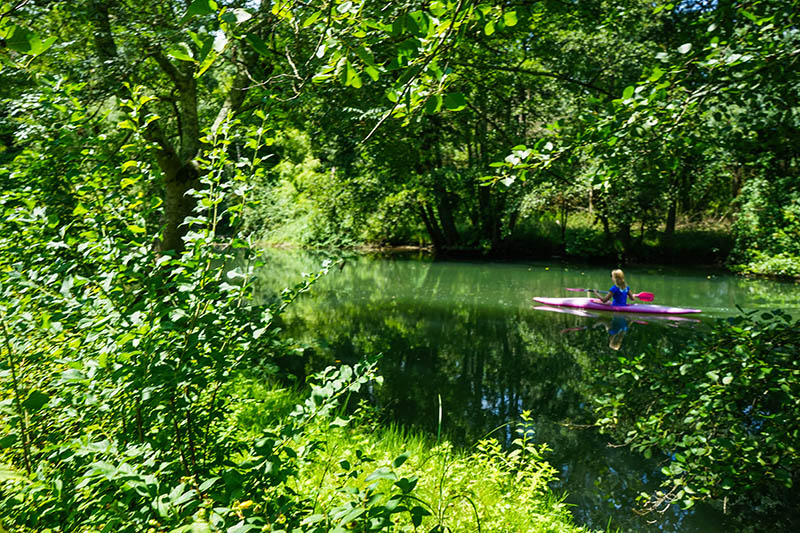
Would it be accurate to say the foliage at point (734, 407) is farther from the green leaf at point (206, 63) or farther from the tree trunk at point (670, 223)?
the tree trunk at point (670, 223)

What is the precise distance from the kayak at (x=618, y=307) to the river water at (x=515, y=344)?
0.62 feet

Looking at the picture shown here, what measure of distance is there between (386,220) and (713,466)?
1517 cm

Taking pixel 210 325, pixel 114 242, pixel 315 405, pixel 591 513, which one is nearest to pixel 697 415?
pixel 591 513

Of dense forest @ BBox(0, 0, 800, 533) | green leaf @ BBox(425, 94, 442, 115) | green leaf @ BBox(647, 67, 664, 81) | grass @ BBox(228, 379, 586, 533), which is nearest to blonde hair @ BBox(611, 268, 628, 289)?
dense forest @ BBox(0, 0, 800, 533)

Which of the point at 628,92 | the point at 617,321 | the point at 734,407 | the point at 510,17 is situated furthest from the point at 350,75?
the point at 617,321

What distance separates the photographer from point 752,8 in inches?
105

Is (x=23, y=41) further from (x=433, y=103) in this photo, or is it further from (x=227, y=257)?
(x=227, y=257)

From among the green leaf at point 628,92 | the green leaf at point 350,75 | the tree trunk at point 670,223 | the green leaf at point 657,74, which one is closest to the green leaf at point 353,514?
the green leaf at point 350,75

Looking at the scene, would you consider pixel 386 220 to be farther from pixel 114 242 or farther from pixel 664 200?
pixel 114 242

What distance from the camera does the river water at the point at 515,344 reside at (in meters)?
Result: 4.43

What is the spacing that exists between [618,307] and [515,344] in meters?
3.53

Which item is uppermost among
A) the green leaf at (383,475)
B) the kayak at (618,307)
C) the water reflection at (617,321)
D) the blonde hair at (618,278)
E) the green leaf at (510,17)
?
the green leaf at (510,17)

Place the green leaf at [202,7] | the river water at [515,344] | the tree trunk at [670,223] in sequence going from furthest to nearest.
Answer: the tree trunk at [670,223], the river water at [515,344], the green leaf at [202,7]

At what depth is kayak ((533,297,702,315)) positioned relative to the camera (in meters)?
10.4
